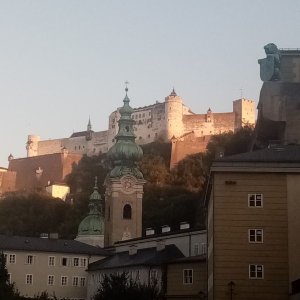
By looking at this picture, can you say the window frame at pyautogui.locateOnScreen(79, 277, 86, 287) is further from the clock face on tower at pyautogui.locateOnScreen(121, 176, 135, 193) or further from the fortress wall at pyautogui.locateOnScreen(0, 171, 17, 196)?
the fortress wall at pyautogui.locateOnScreen(0, 171, 17, 196)

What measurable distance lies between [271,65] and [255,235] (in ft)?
49.0

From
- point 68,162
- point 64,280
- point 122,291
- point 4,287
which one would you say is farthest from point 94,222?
point 68,162

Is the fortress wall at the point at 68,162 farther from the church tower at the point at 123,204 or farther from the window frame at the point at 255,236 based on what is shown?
the window frame at the point at 255,236

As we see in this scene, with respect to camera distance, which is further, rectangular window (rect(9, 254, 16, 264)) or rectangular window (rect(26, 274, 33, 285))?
rectangular window (rect(26, 274, 33, 285))

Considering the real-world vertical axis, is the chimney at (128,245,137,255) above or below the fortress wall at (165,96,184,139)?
below

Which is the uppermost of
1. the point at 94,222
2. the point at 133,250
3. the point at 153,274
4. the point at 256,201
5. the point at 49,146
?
the point at 49,146

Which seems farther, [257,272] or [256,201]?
[256,201]

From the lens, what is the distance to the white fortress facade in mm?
149875

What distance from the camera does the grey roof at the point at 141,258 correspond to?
60.5 meters

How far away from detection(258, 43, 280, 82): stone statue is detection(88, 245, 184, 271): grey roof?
16.0 m

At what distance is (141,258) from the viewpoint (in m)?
63.4

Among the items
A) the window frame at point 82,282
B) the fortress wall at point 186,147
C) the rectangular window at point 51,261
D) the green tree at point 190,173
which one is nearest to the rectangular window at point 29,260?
the rectangular window at point 51,261

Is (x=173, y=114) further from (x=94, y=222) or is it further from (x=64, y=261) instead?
(x=64, y=261)

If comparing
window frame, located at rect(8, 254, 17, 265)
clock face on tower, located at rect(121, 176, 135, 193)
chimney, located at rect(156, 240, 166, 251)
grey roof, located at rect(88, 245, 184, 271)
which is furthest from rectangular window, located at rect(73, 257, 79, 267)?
clock face on tower, located at rect(121, 176, 135, 193)
